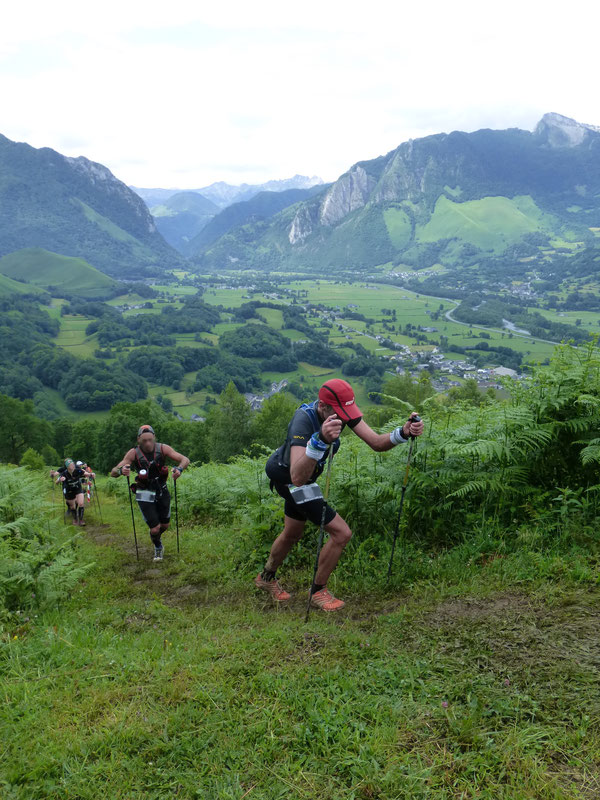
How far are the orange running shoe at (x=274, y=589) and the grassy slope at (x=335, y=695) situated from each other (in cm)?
29

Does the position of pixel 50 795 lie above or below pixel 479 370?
above

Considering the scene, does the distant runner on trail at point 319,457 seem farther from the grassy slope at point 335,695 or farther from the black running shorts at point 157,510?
the black running shorts at point 157,510

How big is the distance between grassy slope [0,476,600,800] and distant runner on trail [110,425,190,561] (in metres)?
2.85

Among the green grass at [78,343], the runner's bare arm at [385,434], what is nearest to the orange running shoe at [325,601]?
the runner's bare arm at [385,434]

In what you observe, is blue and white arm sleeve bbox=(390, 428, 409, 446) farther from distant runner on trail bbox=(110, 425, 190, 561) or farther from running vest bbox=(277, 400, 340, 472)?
distant runner on trail bbox=(110, 425, 190, 561)

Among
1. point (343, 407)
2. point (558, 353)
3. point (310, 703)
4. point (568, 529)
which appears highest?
point (558, 353)

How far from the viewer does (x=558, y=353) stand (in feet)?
23.6

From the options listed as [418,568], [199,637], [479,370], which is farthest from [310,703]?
[479,370]

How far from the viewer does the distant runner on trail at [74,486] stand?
1464cm

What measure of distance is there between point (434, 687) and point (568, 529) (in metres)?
3.04

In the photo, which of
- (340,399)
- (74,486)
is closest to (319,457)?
(340,399)

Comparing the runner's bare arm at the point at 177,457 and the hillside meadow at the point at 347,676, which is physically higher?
the runner's bare arm at the point at 177,457

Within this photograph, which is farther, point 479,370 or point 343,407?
point 479,370

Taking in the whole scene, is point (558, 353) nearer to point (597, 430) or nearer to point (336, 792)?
point (597, 430)
